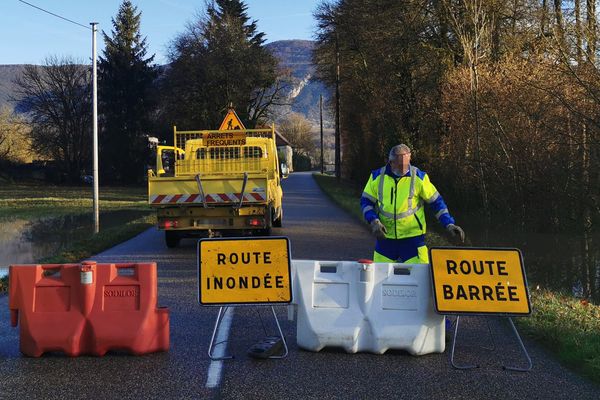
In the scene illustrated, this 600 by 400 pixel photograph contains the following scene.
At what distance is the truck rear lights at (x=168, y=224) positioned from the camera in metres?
12.7

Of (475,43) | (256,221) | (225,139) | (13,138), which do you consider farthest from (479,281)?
(13,138)

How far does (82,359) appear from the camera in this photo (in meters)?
5.62

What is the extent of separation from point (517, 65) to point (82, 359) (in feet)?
51.2

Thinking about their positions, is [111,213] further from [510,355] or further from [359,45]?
[510,355]

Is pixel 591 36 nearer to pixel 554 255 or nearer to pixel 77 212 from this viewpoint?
pixel 554 255

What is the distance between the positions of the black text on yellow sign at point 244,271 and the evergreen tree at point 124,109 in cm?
4850

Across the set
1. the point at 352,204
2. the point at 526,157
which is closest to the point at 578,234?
the point at 526,157

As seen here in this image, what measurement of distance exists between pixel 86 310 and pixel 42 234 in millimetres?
15174

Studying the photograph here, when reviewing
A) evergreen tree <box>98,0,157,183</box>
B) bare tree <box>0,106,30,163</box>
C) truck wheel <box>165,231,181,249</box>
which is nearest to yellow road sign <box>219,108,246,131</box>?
truck wheel <box>165,231,181,249</box>

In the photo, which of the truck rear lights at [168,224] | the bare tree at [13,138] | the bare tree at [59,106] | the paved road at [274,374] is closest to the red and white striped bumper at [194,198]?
the truck rear lights at [168,224]

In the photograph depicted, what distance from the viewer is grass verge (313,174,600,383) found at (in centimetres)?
555

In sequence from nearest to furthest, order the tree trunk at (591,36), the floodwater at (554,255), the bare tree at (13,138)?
the floodwater at (554,255), the tree trunk at (591,36), the bare tree at (13,138)

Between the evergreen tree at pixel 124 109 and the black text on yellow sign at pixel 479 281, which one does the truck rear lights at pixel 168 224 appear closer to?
the black text on yellow sign at pixel 479 281

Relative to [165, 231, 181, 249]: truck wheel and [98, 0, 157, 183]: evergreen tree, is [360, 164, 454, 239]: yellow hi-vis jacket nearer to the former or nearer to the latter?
[165, 231, 181, 249]: truck wheel
